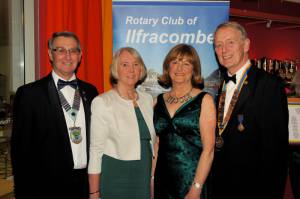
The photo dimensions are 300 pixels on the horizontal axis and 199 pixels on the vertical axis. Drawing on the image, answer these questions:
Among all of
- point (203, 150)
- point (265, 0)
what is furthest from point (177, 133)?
point (265, 0)

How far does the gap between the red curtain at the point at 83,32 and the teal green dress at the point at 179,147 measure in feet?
3.52

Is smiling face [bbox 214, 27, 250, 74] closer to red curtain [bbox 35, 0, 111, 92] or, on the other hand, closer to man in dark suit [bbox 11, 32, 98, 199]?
man in dark suit [bbox 11, 32, 98, 199]

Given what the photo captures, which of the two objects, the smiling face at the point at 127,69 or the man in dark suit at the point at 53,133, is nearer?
the man in dark suit at the point at 53,133

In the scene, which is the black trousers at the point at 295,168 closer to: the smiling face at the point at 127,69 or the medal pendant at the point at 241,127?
the medal pendant at the point at 241,127

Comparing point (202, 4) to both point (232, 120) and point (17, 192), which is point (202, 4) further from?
point (17, 192)

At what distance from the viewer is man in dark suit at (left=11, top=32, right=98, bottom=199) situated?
2.40 m

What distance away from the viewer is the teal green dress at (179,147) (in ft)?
7.94

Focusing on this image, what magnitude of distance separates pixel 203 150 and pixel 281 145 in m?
0.54

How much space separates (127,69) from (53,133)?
74 cm

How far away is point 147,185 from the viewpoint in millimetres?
2508

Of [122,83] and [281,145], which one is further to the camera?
[122,83]

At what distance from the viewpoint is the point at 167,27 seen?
331cm

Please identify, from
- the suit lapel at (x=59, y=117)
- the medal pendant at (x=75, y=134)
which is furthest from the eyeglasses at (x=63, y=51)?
the medal pendant at (x=75, y=134)

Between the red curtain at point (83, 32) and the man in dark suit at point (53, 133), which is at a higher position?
the red curtain at point (83, 32)
